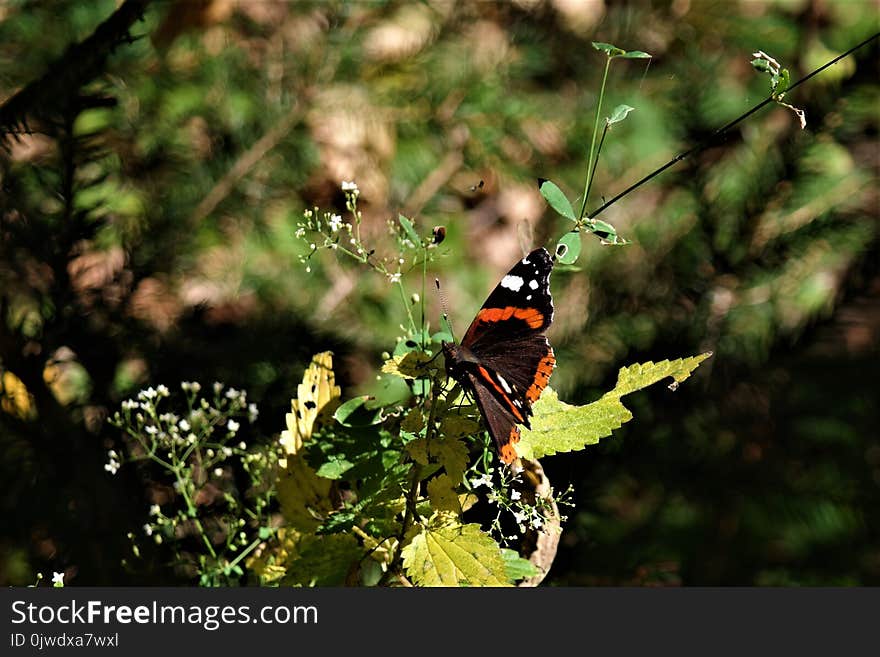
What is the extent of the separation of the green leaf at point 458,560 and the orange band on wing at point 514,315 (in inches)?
5.8

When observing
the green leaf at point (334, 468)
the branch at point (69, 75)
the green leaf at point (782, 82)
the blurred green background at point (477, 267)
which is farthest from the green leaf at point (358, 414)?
the branch at point (69, 75)

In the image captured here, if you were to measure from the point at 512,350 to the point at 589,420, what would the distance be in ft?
0.25

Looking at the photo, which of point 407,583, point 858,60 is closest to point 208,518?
point 407,583

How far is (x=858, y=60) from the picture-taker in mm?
986

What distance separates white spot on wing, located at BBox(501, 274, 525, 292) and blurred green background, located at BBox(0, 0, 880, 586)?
0.23m

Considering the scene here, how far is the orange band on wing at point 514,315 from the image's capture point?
65 centimetres

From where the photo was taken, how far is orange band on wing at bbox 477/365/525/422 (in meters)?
0.59

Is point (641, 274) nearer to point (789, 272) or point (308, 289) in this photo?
point (789, 272)

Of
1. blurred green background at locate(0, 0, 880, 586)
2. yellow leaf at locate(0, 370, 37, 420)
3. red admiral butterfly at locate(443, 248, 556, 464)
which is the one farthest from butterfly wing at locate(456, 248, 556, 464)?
yellow leaf at locate(0, 370, 37, 420)

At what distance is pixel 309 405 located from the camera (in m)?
0.77

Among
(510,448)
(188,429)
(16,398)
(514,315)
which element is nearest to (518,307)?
(514,315)

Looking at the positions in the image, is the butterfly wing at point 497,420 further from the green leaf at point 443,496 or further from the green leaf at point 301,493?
the green leaf at point 301,493

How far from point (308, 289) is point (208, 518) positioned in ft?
1.18

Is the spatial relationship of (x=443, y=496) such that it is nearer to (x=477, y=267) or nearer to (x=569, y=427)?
(x=569, y=427)
